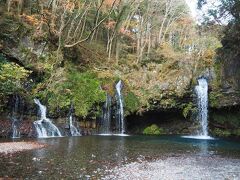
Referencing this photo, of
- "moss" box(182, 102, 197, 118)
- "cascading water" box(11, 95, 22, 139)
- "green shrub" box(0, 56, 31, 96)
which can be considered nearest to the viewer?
"green shrub" box(0, 56, 31, 96)

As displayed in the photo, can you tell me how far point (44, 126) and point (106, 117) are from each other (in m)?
5.01

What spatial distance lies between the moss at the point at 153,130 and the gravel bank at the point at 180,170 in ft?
44.1

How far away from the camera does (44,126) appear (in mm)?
21531

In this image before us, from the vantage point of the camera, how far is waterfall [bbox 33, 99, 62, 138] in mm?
21092

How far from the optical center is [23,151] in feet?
43.2

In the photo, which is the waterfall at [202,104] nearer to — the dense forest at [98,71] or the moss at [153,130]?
the dense forest at [98,71]

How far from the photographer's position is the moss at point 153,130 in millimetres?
25703

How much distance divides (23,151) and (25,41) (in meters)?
13.8

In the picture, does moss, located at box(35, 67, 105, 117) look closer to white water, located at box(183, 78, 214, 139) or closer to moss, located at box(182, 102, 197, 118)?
moss, located at box(182, 102, 197, 118)

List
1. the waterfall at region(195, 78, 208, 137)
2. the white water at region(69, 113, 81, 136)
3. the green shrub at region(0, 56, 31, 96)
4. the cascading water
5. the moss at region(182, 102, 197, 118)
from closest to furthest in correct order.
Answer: the green shrub at region(0, 56, 31, 96) < the cascading water < the white water at region(69, 113, 81, 136) < the moss at region(182, 102, 197, 118) < the waterfall at region(195, 78, 208, 137)

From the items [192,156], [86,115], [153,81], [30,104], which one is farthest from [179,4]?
[192,156]

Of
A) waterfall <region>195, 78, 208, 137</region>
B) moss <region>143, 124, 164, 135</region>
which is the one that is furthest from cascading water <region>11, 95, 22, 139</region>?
waterfall <region>195, 78, 208, 137</region>

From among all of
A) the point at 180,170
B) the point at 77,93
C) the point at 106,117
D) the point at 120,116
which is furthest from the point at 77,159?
the point at 120,116

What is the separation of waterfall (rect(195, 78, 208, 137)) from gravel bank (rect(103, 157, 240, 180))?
12674 millimetres
